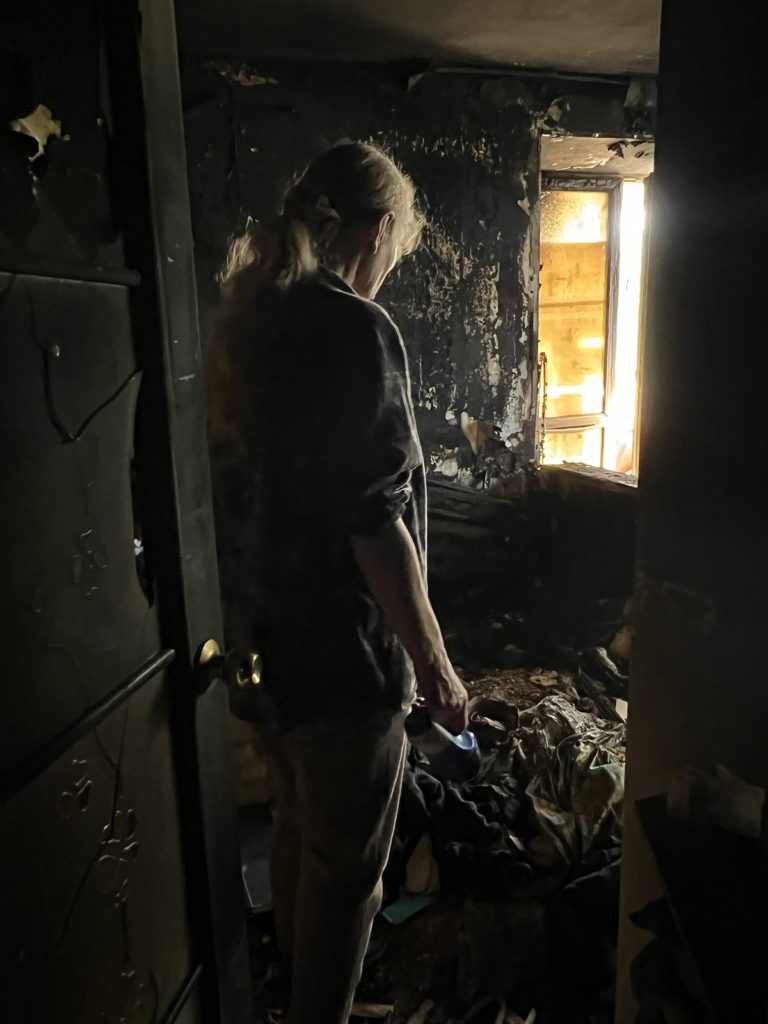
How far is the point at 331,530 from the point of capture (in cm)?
122

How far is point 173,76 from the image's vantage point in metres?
0.86

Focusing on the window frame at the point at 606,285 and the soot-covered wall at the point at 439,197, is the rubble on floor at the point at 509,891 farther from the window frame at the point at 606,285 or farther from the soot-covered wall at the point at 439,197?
the window frame at the point at 606,285

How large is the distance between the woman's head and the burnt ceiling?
4.54 ft

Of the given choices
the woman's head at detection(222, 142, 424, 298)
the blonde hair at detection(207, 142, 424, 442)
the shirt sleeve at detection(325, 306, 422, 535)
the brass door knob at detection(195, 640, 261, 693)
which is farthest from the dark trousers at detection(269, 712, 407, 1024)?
the woman's head at detection(222, 142, 424, 298)

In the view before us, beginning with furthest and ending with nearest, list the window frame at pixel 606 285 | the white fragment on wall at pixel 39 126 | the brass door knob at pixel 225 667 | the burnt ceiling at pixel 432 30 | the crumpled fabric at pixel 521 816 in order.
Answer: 1. the window frame at pixel 606 285
2. the burnt ceiling at pixel 432 30
3. the crumpled fabric at pixel 521 816
4. the brass door knob at pixel 225 667
5. the white fragment on wall at pixel 39 126

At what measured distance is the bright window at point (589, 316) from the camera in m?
3.66

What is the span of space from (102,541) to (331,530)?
494 mm

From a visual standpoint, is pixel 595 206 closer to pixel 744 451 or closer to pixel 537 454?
pixel 537 454

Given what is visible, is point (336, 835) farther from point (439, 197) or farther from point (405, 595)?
point (439, 197)

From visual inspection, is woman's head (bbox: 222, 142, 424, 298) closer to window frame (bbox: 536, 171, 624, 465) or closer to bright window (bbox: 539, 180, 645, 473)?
window frame (bbox: 536, 171, 624, 465)

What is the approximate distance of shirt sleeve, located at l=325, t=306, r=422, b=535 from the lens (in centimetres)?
117

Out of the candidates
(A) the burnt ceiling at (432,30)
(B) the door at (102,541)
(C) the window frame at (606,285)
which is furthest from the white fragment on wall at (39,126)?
(C) the window frame at (606,285)

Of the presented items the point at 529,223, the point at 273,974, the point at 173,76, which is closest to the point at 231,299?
the point at 173,76

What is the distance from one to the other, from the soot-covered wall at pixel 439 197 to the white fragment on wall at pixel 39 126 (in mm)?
2068
